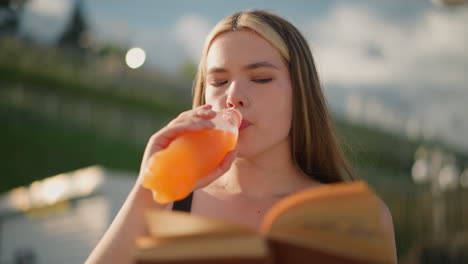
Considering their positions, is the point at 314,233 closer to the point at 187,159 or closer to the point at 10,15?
the point at 187,159

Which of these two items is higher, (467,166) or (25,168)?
(25,168)

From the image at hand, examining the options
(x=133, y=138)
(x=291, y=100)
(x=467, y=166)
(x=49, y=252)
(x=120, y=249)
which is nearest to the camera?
(x=120, y=249)

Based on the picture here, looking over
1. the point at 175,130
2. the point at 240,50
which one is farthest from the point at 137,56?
the point at 175,130

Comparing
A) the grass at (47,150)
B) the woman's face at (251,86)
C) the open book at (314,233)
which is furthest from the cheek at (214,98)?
the grass at (47,150)

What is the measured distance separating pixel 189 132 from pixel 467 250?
51.6ft

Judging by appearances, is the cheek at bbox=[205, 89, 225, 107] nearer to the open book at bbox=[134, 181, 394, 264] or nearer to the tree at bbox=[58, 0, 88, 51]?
the open book at bbox=[134, 181, 394, 264]

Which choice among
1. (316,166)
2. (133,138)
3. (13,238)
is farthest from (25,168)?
(316,166)

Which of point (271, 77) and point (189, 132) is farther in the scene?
point (271, 77)

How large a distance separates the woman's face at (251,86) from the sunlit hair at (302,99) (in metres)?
0.06

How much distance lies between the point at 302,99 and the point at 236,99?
0.35m

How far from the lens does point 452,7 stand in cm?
410

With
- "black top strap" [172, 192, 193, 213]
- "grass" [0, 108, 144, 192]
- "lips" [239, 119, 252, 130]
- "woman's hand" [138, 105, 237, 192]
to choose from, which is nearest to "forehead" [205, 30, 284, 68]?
"lips" [239, 119, 252, 130]

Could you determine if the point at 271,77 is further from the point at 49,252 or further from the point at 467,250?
the point at 467,250

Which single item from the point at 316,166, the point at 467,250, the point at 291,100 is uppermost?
the point at 291,100
